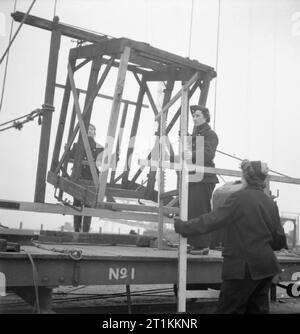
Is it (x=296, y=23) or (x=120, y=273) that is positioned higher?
(x=296, y=23)

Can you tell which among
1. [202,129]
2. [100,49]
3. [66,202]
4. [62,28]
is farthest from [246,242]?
[62,28]

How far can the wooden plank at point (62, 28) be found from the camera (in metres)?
5.84

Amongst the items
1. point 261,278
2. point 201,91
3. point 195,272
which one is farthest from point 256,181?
point 201,91

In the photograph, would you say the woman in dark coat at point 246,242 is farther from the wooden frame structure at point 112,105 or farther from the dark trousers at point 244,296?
the wooden frame structure at point 112,105

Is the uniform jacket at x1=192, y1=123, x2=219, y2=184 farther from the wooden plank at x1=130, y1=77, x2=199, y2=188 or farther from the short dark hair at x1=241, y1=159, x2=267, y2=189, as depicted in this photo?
the wooden plank at x1=130, y1=77, x2=199, y2=188

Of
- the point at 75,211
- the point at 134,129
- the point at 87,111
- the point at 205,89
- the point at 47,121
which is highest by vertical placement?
the point at 205,89

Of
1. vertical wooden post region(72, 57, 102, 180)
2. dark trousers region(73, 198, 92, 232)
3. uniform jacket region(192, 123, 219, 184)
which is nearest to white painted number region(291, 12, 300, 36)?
uniform jacket region(192, 123, 219, 184)

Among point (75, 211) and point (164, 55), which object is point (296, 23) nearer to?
point (164, 55)

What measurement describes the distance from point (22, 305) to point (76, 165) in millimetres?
2069

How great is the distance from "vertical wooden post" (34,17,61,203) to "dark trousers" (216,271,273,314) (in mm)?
3008

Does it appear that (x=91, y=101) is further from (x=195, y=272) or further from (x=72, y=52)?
(x=195, y=272)

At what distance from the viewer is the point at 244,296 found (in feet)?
12.2

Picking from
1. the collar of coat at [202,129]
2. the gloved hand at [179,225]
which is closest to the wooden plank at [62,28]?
the collar of coat at [202,129]

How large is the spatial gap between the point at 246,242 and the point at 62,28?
4019mm
